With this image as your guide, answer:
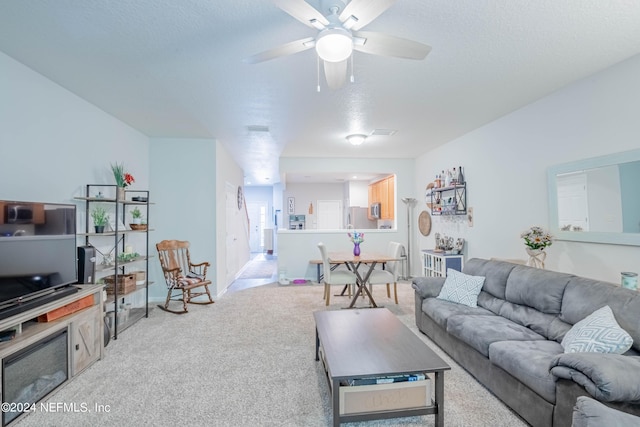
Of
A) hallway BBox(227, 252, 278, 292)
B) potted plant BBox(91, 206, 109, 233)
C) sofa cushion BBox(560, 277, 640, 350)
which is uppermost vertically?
potted plant BBox(91, 206, 109, 233)

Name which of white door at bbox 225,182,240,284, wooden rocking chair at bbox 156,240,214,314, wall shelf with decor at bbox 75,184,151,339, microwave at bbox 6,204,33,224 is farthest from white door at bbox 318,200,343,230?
microwave at bbox 6,204,33,224

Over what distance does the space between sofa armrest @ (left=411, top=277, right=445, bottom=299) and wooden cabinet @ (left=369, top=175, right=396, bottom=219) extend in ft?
11.3

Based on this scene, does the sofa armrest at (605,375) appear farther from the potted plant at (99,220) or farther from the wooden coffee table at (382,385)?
the potted plant at (99,220)

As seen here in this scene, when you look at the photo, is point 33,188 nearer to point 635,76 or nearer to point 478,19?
point 478,19

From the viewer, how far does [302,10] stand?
57.9 inches

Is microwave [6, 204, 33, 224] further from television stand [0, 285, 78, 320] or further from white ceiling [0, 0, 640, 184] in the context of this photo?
white ceiling [0, 0, 640, 184]

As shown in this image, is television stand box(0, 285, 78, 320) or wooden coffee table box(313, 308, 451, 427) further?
television stand box(0, 285, 78, 320)

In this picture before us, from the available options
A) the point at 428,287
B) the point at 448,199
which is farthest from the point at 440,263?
the point at 428,287

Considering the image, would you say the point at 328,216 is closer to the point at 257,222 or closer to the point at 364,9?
the point at 257,222

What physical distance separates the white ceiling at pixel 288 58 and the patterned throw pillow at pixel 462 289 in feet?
6.31

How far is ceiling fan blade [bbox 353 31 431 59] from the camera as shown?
165cm

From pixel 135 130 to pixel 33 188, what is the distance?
192cm

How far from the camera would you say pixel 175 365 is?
2615 mm

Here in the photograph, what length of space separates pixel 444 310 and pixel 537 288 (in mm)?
775
